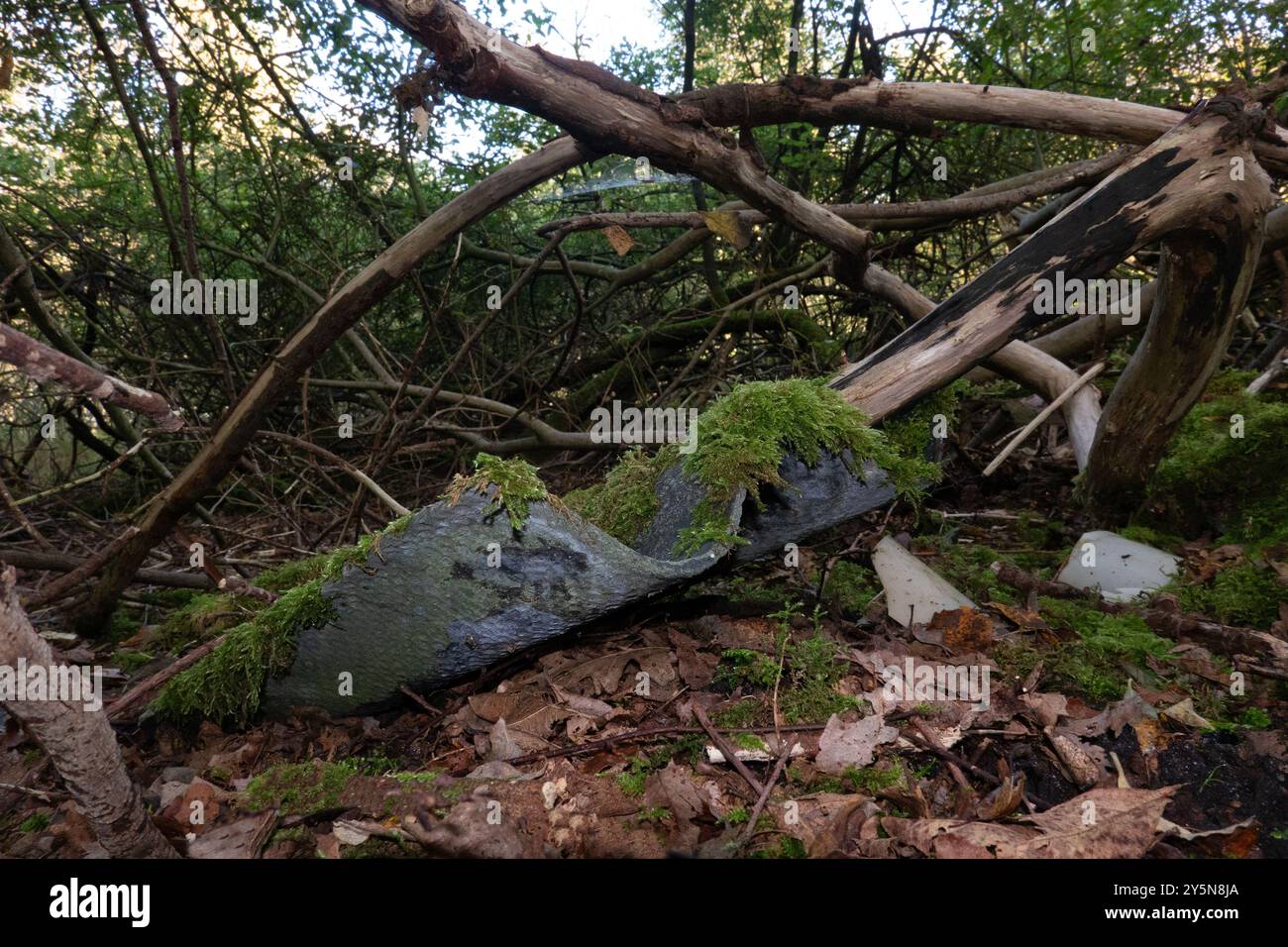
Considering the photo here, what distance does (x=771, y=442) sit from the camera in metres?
2.79

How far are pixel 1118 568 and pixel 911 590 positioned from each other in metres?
1.37

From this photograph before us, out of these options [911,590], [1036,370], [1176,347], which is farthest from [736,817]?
[1036,370]

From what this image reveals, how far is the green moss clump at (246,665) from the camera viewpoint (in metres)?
2.56

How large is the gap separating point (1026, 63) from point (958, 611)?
22.3ft

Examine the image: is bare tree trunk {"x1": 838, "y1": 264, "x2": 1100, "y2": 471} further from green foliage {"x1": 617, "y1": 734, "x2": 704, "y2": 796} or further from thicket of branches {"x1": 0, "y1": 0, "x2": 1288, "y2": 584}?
green foliage {"x1": 617, "y1": 734, "x2": 704, "y2": 796}

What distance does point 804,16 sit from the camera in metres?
7.84

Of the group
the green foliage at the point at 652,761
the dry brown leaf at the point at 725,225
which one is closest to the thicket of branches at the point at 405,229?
the dry brown leaf at the point at 725,225

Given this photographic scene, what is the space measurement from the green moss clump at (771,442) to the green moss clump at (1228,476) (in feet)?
7.23

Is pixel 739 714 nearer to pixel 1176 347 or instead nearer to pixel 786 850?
pixel 786 850

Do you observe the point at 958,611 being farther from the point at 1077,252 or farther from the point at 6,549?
the point at 6,549

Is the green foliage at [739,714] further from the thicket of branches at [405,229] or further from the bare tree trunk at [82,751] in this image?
the thicket of branches at [405,229]

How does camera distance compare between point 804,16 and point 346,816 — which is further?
point 804,16

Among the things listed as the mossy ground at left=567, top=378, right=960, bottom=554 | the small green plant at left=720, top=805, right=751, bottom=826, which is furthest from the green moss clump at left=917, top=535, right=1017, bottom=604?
the small green plant at left=720, top=805, right=751, bottom=826
